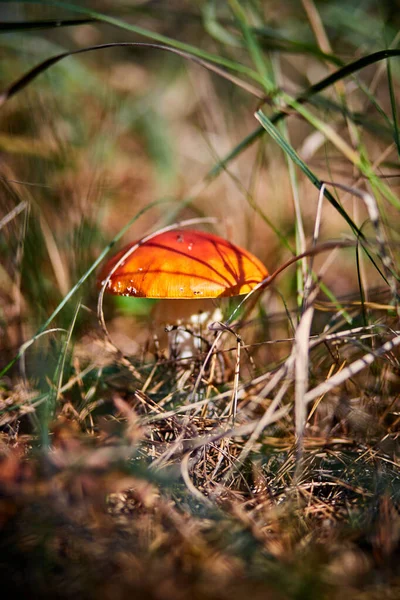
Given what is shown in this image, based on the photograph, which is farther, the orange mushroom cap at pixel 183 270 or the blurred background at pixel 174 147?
the blurred background at pixel 174 147

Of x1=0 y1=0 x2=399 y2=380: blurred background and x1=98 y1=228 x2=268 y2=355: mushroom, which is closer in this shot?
x1=98 y1=228 x2=268 y2=355: mushroom

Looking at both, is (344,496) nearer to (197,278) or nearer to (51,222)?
(197,278)

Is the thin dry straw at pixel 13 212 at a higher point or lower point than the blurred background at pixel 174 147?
lower

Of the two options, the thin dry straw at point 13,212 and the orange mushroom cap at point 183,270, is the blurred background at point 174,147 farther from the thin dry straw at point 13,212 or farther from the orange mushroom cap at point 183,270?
the orange mushroom cap at point 183,270

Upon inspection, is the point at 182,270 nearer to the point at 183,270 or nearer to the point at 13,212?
the point at 183,270

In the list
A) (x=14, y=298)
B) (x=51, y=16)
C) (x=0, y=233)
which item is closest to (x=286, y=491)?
(x=14, y=298)

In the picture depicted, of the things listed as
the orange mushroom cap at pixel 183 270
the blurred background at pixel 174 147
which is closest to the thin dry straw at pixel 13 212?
the blurred background at pixel 174 147

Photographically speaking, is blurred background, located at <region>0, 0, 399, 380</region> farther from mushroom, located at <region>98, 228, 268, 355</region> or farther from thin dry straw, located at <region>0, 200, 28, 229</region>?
mushroom, located at <region>98, 228, 268, 355</region>

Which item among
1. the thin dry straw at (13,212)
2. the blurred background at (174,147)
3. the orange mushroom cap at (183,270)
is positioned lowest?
the orange mushroom cap at (183,270)

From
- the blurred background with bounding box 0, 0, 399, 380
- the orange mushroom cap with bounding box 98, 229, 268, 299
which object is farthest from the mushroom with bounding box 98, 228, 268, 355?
the blurred background with bounding box 0, 0, 399, 380
